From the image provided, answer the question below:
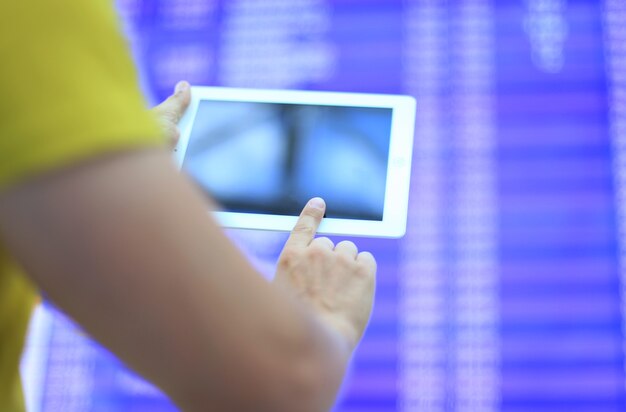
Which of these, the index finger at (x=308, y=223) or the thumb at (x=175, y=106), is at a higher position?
the thumb at (x=175, y=106)

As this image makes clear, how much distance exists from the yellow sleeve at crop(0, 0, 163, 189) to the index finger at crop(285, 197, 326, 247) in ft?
1.46

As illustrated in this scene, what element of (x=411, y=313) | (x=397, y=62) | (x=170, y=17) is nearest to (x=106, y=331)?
(x=411, y=313)

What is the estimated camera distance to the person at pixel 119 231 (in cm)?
37

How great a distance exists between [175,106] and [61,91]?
2.30 feet

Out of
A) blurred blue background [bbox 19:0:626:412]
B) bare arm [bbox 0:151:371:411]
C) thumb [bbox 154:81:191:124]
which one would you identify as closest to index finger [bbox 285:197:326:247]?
thumb [bbox 154:81:191:124]

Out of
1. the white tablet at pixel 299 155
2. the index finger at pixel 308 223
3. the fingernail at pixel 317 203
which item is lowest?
the index finger at pixel 308 223

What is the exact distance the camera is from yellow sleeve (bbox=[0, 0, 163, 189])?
36cm

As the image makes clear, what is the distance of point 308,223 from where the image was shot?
0.91 m

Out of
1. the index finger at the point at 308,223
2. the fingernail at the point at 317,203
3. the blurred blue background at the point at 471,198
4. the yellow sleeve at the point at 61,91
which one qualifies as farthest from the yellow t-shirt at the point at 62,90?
A: the blurred blue background at the point at 471,198

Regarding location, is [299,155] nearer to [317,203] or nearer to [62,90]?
[317,203]

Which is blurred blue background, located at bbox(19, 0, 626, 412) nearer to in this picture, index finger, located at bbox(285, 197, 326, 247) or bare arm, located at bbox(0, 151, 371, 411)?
index finger, located at bbox(285, 197, 326, 247)

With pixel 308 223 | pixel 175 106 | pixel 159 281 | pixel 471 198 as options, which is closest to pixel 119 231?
pixel 159 281

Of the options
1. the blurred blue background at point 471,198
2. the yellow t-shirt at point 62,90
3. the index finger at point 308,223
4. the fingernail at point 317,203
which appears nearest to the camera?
the yellow t-shirt at point 62,90

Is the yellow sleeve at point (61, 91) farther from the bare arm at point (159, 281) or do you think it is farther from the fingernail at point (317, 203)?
the fingernail at point (317, 203)
